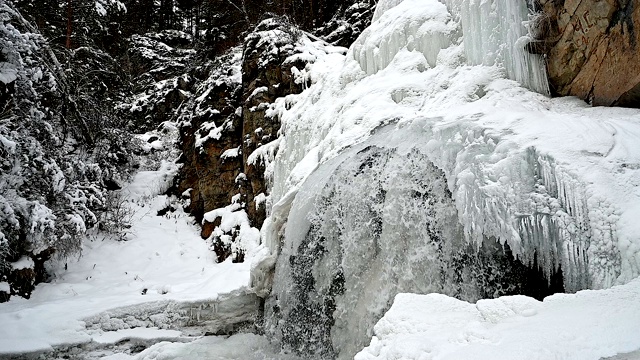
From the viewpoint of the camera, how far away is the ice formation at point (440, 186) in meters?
3.11

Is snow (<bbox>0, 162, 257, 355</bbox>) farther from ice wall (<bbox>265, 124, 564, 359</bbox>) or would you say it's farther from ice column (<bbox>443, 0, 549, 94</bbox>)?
ice column (<bbox>443, 0, 549, 94</bbox>)

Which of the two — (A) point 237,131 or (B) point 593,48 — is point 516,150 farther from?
(A) point 237,131

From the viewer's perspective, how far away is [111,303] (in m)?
6.72

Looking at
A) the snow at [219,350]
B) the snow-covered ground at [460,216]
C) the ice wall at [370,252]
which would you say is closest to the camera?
the snow-covered ground at [460,216]

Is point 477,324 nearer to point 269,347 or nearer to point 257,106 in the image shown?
point 269,347

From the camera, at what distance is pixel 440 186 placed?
443 cm

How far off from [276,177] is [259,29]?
4.72 m

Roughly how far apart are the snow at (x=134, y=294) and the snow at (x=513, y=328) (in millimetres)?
4895

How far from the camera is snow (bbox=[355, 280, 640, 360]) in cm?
164

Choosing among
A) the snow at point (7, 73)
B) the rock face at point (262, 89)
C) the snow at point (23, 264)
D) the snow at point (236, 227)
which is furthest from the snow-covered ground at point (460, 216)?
the snow at point (7, 73)

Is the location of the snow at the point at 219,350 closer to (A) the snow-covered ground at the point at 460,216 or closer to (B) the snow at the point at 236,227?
(A) the snow-covered ground at the point at 460,216

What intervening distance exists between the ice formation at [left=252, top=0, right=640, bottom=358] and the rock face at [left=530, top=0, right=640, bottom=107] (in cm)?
18

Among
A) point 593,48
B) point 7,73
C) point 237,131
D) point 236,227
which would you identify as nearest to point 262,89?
point 237,131

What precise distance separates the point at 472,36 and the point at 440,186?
1898mm
